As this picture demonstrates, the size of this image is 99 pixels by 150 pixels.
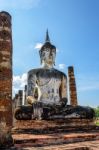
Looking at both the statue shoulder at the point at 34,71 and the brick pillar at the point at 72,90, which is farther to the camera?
the brick pillar at the point at 72,90

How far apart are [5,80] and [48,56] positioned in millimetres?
7296

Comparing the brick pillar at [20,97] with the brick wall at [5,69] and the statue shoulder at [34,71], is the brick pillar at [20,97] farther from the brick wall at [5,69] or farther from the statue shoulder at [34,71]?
the brick wall at [5,69]

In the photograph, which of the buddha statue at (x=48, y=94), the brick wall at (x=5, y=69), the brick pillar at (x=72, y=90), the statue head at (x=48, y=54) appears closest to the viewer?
the brick wall at (x=5, y=69)

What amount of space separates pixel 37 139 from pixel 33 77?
20.8 ft

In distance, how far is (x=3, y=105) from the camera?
522 centimetres

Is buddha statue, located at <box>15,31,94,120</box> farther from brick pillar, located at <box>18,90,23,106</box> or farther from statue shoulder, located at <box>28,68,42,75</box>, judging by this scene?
brick pillar, located at <box>18,90,23,106</box>

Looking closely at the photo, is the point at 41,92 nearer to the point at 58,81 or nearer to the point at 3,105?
the point at 58,81

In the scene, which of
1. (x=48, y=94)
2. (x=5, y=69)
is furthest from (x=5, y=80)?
(x=48, y=94)

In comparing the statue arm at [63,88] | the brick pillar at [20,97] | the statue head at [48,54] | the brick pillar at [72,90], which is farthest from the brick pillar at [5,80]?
the brick pillar at [20,97]

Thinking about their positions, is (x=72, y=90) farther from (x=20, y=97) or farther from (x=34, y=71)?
(x=20, y=97)

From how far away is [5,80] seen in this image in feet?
17.6

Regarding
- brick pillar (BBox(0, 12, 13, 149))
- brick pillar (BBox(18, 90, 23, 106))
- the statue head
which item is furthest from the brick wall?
brick pillar (BBox(18, 90, 23, 106))

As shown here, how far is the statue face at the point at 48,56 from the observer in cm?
1240

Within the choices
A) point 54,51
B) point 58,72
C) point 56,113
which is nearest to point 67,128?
point 56,113
